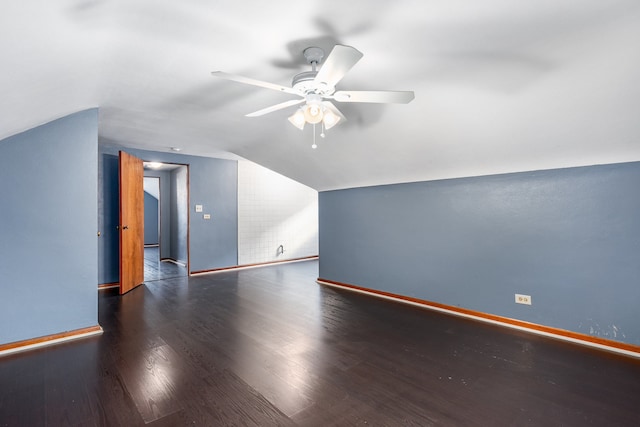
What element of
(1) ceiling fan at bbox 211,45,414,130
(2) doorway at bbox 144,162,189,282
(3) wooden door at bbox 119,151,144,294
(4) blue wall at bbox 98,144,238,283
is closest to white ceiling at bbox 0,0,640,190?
(1) ceiling fan at bbox 211,45,414,130

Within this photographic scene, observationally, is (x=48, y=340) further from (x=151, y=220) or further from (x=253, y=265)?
(x=151, y=220)

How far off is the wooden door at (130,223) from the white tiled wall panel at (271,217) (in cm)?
199

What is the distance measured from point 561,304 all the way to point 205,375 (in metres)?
3.26

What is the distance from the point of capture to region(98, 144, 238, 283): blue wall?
5.04 metres

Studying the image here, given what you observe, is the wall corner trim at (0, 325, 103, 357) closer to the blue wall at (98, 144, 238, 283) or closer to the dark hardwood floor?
the dark hardwood floor

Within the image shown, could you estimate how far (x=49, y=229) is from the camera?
2.87 m

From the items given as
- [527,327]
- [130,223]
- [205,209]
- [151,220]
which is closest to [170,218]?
[205,209]

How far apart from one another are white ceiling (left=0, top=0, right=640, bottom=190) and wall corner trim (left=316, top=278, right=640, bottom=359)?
159 cm

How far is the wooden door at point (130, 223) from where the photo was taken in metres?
4.46

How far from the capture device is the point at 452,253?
3617mm

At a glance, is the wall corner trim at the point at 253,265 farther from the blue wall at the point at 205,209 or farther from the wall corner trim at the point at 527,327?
the wall corner trim at the point at 527,327

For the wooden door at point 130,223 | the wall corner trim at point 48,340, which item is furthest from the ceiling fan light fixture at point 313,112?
the wooden door at point 130,223

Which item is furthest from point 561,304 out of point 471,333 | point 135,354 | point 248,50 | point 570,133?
point 135,354

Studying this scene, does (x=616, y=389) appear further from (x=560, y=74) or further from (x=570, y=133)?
(x=560, y=74)
